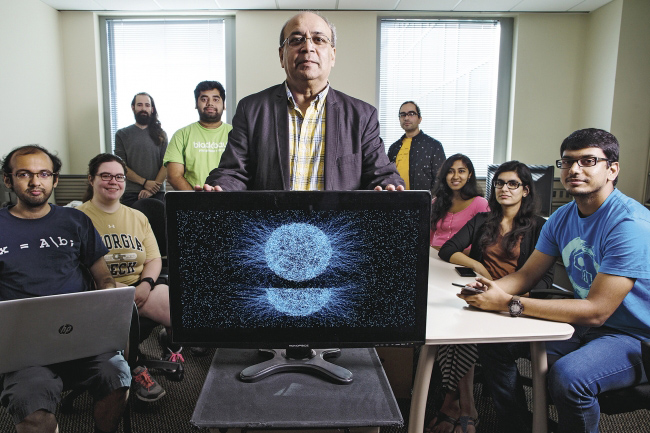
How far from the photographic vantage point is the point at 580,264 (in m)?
1.58

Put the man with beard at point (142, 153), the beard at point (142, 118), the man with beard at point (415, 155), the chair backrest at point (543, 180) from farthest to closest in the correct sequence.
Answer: the man with beard at point (415, 155) < the beard at point (142, 118) < the man with beard at point (142, 153) < the chair backrest at point (543, 180)

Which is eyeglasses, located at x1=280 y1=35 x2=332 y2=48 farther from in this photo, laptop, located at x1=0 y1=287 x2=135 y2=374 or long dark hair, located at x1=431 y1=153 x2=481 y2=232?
long dark hair, located at x1=431 y1=153 x2=481 y2=232

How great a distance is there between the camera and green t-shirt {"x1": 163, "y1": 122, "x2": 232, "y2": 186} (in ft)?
9.93

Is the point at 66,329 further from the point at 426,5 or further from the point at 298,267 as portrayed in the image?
the point at 426,5

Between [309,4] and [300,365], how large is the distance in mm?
4104

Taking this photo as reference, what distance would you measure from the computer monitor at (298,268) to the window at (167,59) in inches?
161

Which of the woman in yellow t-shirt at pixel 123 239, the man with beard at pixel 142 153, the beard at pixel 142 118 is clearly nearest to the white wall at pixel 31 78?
the man with beard at pixel 142 153

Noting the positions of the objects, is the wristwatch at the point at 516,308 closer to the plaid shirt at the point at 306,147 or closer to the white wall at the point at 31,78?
→ the plaid shirt at the point at 306,147

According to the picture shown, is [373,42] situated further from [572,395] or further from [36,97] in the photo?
[572,395]

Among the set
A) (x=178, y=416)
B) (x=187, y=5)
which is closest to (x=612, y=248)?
(x=178, y=416)

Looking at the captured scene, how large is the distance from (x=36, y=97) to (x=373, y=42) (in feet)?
10.9

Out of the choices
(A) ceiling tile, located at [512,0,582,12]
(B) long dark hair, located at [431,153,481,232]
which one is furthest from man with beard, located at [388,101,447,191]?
(A) ceiling tile, located at [512,0,582,12]

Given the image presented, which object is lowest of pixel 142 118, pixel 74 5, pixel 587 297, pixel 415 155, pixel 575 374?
pixel 575 374

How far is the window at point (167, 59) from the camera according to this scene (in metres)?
4.62
